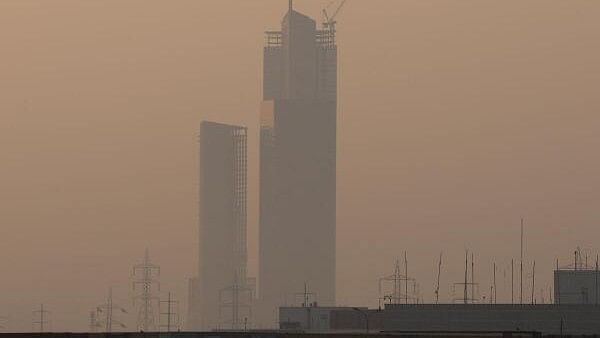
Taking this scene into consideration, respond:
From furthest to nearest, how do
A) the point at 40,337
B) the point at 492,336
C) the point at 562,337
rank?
the point at 562,337
the point at 492,336
the point at 40,337

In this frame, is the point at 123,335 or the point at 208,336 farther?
the point at 208,336

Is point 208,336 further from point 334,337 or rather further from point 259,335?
point 334,337

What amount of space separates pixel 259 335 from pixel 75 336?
86.6 ft

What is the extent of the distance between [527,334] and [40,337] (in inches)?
1857

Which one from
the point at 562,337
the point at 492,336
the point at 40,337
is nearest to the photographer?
the point at 40,337

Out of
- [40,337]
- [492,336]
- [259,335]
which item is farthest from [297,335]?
[40,337]

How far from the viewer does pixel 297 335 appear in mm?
195750

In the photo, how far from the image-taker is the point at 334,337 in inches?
6900

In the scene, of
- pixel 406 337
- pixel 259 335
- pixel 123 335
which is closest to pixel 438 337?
pixel 406 337

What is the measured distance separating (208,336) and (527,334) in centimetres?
2914

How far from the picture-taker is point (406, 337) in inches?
7603

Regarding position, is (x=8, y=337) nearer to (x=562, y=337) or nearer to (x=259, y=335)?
(x=259, y=335)

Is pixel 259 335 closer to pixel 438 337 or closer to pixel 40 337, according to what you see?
pixel 438 337

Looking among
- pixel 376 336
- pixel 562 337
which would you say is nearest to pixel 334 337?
pixel 376 336
